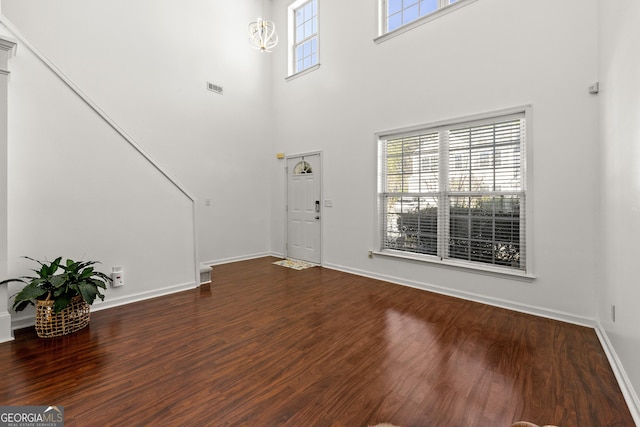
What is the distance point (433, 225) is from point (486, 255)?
752 millimetres

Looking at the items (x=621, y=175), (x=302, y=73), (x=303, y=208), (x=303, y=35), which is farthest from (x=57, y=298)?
(x=303, y=35)

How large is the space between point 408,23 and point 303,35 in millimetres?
2594

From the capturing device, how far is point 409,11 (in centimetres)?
422

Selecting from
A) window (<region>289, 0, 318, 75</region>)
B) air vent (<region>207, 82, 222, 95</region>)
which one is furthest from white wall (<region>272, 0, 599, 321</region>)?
air vent (<region>207, 82, 222, 95</region>)

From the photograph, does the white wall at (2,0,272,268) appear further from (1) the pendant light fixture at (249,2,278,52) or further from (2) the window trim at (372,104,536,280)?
(2) the window trim at (372,104,536,280)

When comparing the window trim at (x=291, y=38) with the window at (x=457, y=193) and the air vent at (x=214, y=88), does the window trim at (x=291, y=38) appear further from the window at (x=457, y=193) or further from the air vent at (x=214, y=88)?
the window at (x=457, y=193)

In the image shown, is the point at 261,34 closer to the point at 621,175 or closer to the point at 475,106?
the point at 475,106

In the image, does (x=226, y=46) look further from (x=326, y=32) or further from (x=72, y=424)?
(x=72, y=424)

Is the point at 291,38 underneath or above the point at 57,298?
above

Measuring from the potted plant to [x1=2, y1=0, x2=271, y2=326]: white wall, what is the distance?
14.6 inches

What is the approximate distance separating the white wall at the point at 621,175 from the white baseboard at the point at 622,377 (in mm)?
36

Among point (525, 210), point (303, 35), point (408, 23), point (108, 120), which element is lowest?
point (525, 210)

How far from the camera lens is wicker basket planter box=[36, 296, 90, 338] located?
2.57 m

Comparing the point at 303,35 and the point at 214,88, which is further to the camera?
the point at 303,35
